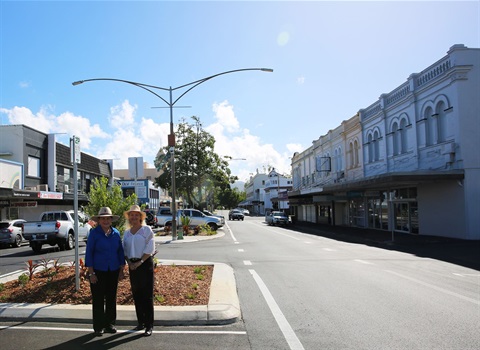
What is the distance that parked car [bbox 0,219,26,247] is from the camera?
22.0m

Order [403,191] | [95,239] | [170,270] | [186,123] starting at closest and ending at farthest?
[95,239] → [170,270] → [403,191] → [186,123]

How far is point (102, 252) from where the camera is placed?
19.0 ft

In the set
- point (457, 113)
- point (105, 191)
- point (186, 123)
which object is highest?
point (186, 123)

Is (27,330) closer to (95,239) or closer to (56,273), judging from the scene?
(95,239)

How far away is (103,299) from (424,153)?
2145 centimetres

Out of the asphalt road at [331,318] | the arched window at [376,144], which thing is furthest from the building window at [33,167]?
the asphalt road at [331,318]

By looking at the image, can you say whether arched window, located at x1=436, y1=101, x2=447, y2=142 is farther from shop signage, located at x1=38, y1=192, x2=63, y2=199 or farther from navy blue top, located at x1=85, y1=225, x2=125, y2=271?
shop signage, located at x1=38, y1=192, x2=63, y2=199

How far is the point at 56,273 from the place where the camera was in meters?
9.07

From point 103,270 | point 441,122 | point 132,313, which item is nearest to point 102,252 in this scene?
point 103,270

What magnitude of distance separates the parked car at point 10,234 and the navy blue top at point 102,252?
1930cm

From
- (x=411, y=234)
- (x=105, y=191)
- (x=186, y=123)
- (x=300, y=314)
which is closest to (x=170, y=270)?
(x=105, y=191)

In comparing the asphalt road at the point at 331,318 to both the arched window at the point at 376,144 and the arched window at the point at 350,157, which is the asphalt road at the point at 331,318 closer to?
the arched window at the point at 376,144

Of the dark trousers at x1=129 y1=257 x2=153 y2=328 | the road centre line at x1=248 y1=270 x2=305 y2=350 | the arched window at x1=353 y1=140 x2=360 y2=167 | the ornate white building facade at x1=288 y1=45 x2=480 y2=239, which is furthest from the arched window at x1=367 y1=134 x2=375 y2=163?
the dark trousers at x1=129 y1=257 x2=153 y2=328

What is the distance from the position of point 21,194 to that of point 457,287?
25.6 metres
